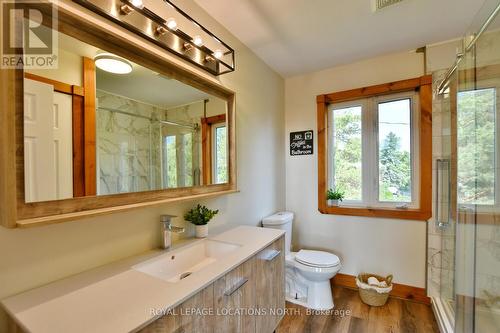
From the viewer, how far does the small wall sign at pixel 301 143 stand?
2.76 meters

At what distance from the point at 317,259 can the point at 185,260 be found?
4.41ft

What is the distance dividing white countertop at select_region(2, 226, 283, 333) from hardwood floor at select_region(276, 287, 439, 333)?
132cm

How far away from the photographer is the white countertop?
2.26 feet

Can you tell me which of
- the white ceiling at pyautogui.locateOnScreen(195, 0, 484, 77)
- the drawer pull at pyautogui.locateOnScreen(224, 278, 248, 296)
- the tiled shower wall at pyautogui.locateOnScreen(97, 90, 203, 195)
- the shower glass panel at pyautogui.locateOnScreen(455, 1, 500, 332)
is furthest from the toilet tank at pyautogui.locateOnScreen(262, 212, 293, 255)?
the white ceiling at pyautogui.locateOnScreen(195, 0, 484, 77)

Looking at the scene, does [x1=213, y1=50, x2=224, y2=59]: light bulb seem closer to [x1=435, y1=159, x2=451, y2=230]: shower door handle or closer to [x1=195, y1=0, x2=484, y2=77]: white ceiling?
[x1=195, y1=0, x2=484, y2=77]: white ceiling

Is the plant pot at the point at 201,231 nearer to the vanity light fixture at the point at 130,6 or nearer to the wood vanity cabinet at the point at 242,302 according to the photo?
the wood vanity cabinet at the point at 242,302

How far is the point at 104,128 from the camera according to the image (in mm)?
1072

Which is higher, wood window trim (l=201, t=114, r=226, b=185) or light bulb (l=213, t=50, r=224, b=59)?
light bulb (l=213, t=50, r=224, b=59)

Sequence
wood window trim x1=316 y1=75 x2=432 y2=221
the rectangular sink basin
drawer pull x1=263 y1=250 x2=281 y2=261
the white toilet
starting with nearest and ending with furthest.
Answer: the rectangular sink basin
drawer pull x1=263 y1=250 x2=281 y2=261
the white toilet
wood window trim x1=316 y1=75 x2=432 y2=221

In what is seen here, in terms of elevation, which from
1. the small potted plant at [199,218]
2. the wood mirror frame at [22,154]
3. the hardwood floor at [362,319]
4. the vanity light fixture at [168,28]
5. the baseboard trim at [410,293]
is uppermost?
the vanity light fixture at [168,28]

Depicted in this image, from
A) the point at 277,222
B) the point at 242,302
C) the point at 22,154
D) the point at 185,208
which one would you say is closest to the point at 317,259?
the point at 277,222

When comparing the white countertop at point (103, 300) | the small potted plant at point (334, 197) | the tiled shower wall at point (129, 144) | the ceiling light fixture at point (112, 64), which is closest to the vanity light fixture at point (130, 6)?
the ceiling light fixture at point (112, 64)

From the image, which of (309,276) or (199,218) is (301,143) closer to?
(309,276)

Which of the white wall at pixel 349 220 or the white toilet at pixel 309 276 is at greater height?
the white wall at pixel 349 220
